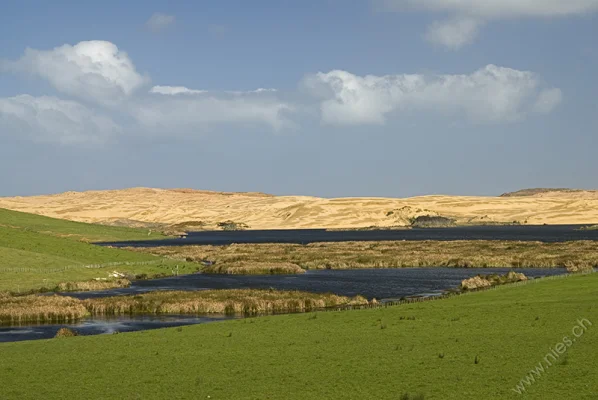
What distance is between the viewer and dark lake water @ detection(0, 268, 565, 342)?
47375 millimetres

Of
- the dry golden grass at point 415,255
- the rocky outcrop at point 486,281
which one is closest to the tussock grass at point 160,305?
the rocky outcrop at point 486,281

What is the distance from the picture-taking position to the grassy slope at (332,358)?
22875mm

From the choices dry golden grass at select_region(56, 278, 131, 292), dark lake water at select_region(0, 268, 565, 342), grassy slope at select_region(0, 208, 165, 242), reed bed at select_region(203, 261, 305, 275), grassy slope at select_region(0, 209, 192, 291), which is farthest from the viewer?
grassy slope at select_region(0, 208, 165, 242)

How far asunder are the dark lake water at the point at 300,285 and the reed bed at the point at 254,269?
2.76 m

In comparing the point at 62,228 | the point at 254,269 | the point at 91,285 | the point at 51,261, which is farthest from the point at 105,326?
the point at 62,228

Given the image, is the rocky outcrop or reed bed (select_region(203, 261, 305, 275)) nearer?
the rocky outcrop

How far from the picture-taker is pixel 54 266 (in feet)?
266

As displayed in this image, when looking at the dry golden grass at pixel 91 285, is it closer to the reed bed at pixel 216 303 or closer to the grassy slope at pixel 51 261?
the grassy slope at pixel 51 261

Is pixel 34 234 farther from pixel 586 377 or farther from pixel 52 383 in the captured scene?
pixel 586 377

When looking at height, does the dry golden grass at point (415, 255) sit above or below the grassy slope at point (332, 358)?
above

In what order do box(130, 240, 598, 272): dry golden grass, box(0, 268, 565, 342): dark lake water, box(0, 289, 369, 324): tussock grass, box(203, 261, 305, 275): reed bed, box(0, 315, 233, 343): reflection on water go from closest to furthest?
1. box(0, 315, 233, 343): reflection on water
2. box(0, 268, 565, 342): dark lake water
3. box(0, 289, 369, 324): tussock grass
4. box(203, 261, 305, 275): reed bed
5. box(130, 240, 598, 272): dry golden grass

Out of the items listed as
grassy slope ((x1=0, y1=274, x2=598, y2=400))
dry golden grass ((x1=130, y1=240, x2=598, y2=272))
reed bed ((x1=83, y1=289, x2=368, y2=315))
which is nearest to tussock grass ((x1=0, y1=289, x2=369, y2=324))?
reed bed ((x1=83, y1=289, x2=368, y2=315))

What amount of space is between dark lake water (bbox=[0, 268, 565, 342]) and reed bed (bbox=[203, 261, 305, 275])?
2761mm

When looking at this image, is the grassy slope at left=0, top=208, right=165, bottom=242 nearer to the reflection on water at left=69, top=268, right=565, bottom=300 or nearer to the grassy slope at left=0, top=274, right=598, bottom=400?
the reflection on water at left=69, top=268, right=565, bottom=300
